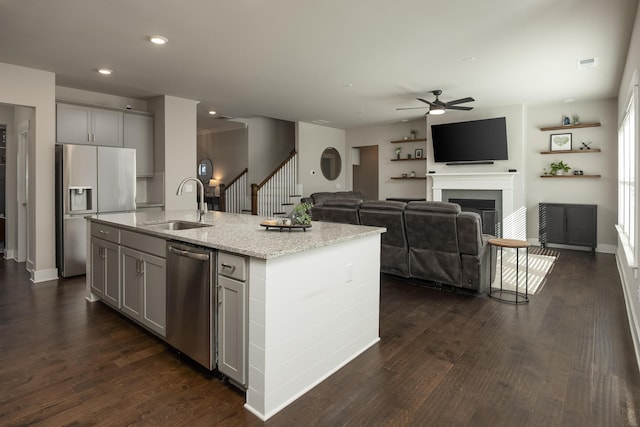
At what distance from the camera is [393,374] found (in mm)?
2375

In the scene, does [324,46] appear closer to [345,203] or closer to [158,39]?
[158,39]

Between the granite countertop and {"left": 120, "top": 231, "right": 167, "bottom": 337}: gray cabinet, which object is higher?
the granite countertop

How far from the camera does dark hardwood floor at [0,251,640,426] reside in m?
1.94

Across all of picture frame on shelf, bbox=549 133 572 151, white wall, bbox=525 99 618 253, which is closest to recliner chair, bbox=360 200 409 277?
white wall, bbox=525 99 618 253

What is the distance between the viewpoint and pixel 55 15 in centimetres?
320

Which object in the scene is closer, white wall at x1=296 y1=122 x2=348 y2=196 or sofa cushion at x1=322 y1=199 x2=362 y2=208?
sofa cushion at x1=322 y1=199 x2=362 y2=208

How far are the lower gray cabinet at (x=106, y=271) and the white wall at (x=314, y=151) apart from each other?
5.74m

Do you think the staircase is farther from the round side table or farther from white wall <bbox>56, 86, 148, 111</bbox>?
the round side table

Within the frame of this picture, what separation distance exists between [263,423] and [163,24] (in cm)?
335

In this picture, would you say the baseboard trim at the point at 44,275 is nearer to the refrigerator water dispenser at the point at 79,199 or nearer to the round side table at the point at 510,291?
the refrigerator water dispenser at the point at 79,199

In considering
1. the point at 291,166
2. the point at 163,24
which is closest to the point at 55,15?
the point at 163,24

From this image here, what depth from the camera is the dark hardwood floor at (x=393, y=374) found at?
6.37ft

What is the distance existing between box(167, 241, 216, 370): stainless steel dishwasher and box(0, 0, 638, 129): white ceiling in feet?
6.85

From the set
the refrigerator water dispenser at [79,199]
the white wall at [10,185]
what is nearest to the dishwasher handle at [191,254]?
the refrigerator water dispenser at [79,199]
